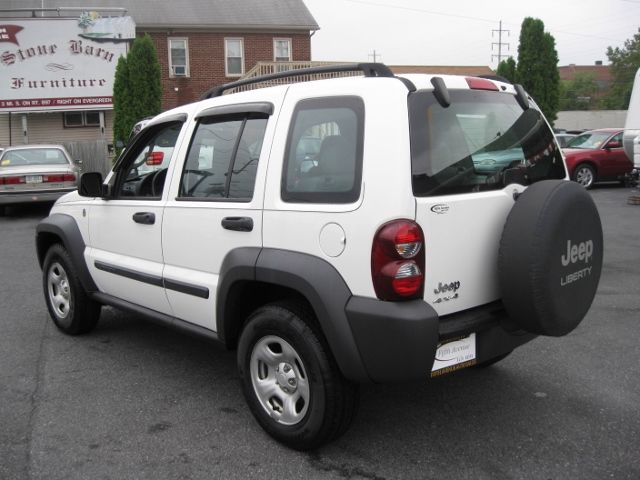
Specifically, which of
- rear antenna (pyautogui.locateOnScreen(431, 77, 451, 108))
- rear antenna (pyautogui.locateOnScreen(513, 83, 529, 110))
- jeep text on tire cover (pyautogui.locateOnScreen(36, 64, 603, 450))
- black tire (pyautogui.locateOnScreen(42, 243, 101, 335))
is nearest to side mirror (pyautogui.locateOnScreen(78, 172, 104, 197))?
black tire (pyautogui.locateOnScreen(42, 243, 101, 335))

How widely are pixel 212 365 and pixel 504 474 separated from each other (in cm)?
231

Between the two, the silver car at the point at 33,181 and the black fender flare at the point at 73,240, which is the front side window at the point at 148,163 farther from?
the silver car at the point at 33,181

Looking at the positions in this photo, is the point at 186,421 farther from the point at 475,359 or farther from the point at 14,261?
the point at 14,261

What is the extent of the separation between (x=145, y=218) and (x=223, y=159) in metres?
0.81

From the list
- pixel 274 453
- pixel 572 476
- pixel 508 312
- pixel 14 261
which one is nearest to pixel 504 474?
pixel 572 476

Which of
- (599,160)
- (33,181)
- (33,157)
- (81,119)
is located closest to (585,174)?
(599,160)

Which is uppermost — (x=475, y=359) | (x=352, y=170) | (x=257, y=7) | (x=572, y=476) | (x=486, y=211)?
(x=257, y=7)

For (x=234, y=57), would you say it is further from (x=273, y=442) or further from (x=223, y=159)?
(x=273, y=442)

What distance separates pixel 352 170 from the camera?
304 centimetres

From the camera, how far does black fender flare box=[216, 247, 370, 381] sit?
297 cm

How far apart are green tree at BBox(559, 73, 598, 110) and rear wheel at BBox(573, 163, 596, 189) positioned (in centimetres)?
8784

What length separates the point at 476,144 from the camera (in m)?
3.29

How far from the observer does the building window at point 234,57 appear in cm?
2877

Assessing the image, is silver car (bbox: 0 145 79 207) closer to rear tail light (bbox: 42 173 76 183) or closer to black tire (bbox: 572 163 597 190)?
rear tail light (bbox: 42 173 76 183)
